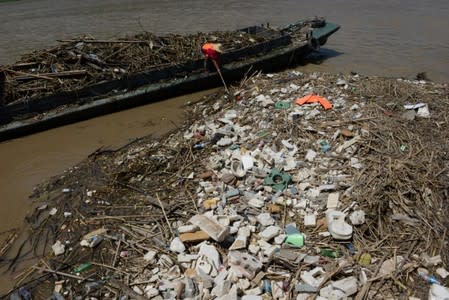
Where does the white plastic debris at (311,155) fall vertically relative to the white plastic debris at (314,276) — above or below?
above

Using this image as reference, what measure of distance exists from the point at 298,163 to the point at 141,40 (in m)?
5.35

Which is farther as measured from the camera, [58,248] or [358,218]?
[58,248]

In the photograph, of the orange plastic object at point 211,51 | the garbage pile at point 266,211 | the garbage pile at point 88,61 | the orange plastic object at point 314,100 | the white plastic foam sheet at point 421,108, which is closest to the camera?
the garbage pile at point 266,211

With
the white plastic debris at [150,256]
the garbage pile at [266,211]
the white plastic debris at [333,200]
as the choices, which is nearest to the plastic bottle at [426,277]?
the garbage pile at [266,211]

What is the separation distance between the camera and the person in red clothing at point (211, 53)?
26.5 ft

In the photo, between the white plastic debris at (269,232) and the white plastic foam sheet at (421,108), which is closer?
the white plastic debris at (269,232)

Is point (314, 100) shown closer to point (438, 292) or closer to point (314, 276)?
point (314, 276)

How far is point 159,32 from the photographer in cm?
1390

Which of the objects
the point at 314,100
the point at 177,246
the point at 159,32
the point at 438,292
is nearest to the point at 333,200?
the point at 438,292

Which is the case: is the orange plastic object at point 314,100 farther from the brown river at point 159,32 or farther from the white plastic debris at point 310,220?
the white plastic debris at point 310,220

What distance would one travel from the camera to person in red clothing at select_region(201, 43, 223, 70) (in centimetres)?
809

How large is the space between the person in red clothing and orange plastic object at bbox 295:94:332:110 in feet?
8.27

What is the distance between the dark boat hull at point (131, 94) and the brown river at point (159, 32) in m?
0.19

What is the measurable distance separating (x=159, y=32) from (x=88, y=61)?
670 centimetres
